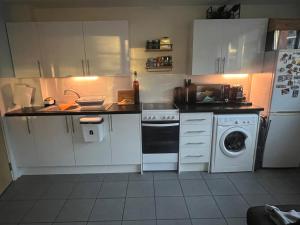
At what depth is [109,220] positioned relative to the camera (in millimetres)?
1847

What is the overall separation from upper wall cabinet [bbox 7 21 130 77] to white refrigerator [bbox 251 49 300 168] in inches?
74.3

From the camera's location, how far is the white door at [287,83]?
2320 mm

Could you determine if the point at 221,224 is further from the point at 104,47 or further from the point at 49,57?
the point at 49,57

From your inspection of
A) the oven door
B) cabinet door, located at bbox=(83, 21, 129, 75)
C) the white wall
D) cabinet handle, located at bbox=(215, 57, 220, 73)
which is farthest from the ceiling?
the oven door

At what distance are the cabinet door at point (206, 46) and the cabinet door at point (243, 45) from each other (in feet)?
0.27

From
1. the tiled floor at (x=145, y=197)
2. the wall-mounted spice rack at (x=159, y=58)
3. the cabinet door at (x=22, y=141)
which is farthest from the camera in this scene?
the wall-mounted spice rack at (x=159, y=58)

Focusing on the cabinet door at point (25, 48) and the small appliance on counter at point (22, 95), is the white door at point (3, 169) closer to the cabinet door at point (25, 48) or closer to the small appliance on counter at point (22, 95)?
the small appliance on counter at point (22, 95)

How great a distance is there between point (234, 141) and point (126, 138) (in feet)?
4.88

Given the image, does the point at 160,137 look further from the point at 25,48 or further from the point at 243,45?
the point at 25,48

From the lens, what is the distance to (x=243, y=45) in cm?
253

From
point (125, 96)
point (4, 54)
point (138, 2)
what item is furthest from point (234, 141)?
point (4, 54)

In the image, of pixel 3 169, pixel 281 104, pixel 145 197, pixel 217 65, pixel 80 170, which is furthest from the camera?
pixel 80 170

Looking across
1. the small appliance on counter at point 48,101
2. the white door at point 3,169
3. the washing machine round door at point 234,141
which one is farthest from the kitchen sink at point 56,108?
the washing machine round door at point 234,141

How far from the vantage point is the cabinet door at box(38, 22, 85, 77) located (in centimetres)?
246
